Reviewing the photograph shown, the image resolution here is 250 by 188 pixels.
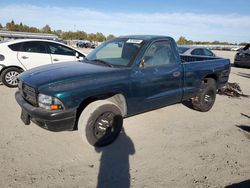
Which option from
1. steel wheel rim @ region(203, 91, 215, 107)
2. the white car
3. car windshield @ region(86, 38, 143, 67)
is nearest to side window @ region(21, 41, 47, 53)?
the white car

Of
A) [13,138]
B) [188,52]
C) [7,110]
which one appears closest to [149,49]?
[13,138]

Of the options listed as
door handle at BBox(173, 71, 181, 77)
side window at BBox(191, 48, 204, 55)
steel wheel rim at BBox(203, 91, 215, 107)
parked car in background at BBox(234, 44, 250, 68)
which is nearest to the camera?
door handle at BBox(173, 71, 181, 77)

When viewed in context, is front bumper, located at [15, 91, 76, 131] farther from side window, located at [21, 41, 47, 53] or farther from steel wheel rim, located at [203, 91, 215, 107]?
side window, located at [21, 41, 47, 53]

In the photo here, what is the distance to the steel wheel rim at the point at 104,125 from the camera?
376 cm

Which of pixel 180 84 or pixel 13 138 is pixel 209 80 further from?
pixel 13 138

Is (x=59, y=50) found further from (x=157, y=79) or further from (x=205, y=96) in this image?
(x=205, y=96)

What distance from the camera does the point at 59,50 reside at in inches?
312

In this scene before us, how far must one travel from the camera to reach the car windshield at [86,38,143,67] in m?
4.24

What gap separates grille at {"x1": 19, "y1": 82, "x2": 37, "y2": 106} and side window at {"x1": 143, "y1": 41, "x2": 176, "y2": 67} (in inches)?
78.3

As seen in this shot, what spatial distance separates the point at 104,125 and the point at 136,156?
743 mm

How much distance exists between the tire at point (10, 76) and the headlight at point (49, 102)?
4.65m

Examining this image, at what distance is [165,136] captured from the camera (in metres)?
4.36

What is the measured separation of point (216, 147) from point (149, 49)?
2.14 metres

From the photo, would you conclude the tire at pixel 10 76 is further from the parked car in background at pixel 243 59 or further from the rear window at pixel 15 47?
the parked car in background at pixel 243 59
